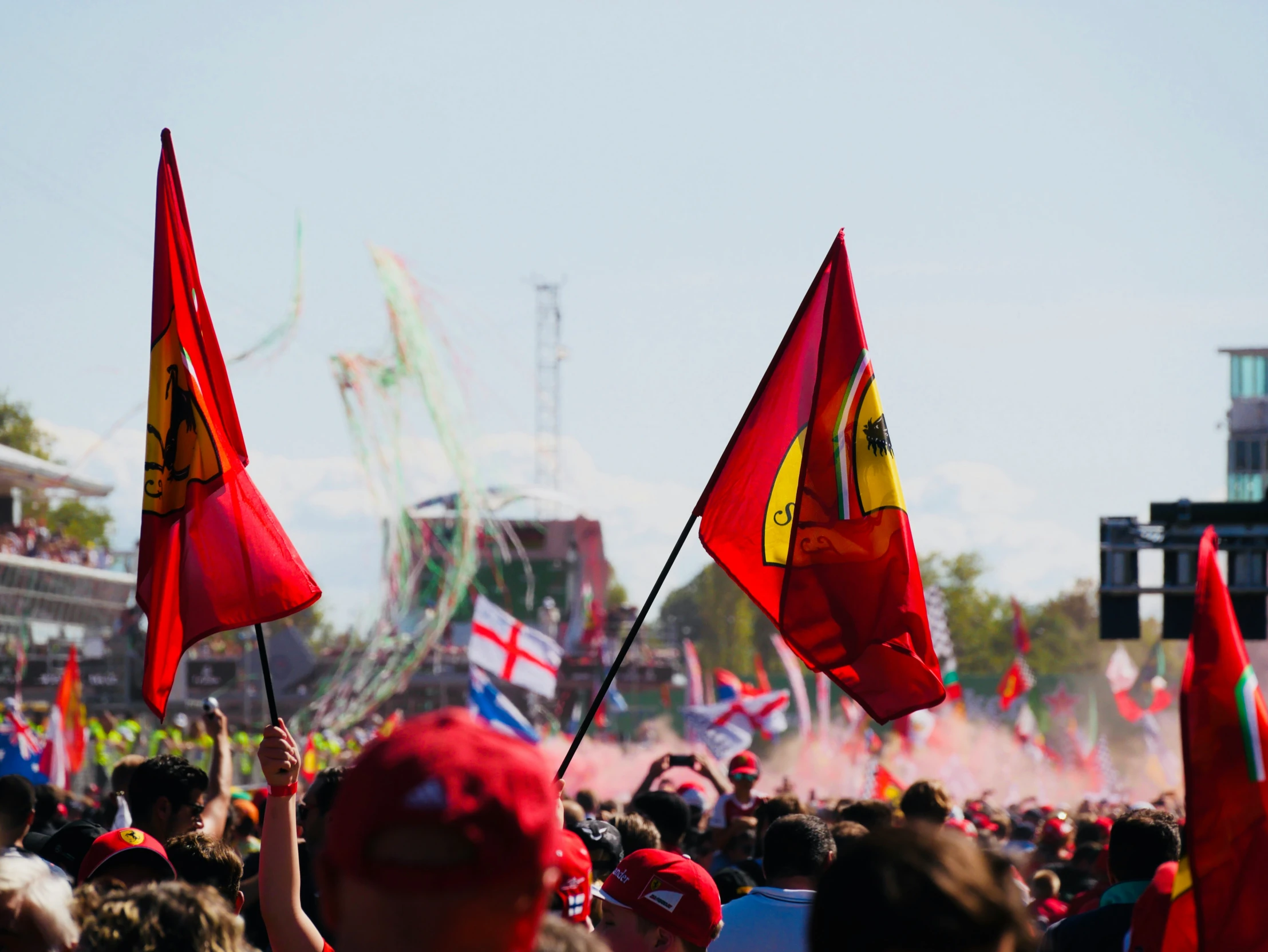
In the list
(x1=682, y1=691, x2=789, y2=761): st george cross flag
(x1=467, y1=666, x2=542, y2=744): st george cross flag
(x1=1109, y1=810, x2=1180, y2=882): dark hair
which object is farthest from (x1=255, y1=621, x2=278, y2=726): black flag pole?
(x1=682, y1=691, x2=789, y2=761): st george cross flag

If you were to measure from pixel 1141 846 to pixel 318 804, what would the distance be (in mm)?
2892

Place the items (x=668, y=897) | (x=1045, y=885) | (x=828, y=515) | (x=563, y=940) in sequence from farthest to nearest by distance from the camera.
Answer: (x=1045, y=885) < (x=828, y=515) < (x=668, y=897) < (x=563, y=940)

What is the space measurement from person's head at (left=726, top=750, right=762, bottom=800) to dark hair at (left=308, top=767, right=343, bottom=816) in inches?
146

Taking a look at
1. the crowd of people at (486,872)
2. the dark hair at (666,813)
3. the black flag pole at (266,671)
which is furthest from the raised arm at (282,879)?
the dark hair at (666,813)

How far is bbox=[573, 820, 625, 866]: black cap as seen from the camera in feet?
19.4

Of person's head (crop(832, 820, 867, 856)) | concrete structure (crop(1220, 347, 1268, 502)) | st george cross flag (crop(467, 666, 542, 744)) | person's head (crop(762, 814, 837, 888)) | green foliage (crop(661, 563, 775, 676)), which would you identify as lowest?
green foliage (crop(661, 563, 775, 676))

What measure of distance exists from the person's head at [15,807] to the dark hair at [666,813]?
109 inches

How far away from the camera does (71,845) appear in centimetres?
596

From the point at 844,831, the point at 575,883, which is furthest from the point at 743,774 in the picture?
the point at 575,883

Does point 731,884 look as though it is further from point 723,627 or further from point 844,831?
point 723,627

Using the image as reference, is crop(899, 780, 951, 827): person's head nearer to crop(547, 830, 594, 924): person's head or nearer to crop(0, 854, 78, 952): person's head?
crop(547, 830, 594, 924): person's head

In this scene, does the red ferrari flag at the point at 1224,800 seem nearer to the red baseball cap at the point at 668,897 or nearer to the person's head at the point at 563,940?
the person's head at the point at 563,940

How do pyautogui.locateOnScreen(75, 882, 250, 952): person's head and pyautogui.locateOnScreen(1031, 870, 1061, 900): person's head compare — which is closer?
pyautogui.locateOnScreen(75, 882, 250, 952): person's head

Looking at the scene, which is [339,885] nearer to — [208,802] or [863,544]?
[863,544]
